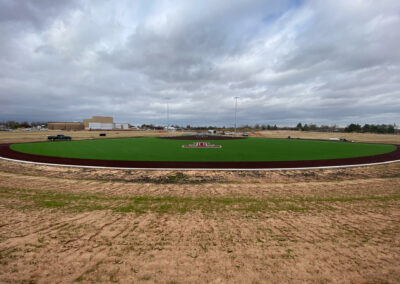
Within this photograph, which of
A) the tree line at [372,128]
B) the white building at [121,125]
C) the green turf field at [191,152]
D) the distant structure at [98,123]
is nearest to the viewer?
the green turf field at [191,152]

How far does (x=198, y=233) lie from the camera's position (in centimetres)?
516

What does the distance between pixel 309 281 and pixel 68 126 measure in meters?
182

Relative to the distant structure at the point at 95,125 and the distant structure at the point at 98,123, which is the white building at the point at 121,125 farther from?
the distant structure at the point at 98,123

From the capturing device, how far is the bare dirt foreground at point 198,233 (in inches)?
147

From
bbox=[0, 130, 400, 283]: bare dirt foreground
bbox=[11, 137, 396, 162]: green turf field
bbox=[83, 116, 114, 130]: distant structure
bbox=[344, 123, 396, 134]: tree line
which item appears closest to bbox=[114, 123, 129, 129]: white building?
bbox=[83, 116, 114, 130]: distant structure

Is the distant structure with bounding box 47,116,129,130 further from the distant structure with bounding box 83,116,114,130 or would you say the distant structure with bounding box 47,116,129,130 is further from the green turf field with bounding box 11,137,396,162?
the green turf field with bounding box 11,137,396,162

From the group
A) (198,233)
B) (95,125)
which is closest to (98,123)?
(95,125)

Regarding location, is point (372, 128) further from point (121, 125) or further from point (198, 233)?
point (121, 125)

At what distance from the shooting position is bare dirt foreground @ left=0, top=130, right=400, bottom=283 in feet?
12.2

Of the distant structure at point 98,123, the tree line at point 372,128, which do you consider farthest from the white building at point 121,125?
the tree line at point 372,128

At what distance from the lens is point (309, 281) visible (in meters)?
3.51

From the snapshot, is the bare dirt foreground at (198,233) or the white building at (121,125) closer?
the bare dirt foreground at (198,233)

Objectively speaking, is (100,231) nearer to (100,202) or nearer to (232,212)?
(100,202)

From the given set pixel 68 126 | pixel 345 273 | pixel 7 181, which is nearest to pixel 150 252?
pixel 345 273
